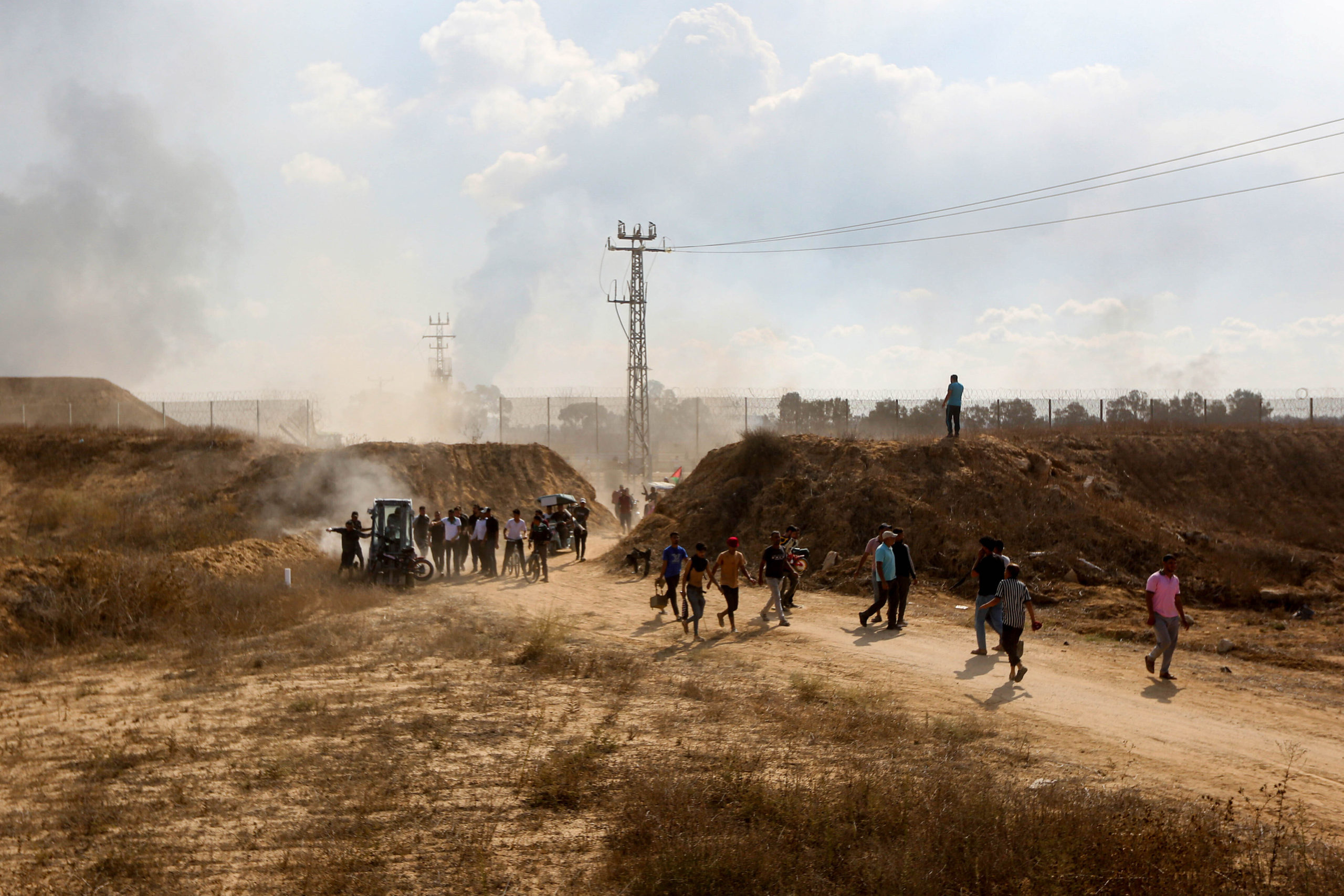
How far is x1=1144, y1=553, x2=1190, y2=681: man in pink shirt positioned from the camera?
11.2 metres

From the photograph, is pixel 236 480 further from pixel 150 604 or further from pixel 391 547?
pixel 150 604

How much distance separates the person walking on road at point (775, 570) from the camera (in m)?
15.3

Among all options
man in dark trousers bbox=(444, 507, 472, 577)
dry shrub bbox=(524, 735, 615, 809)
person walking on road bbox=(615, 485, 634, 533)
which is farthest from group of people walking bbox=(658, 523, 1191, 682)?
person walking on road bbox=(615, 485, 634, 533)

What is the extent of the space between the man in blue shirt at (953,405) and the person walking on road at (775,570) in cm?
950

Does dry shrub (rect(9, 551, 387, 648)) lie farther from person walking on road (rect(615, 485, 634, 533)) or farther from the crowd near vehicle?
person walking on road (rect(615, 485, 634, 533))

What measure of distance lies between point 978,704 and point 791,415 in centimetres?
3541

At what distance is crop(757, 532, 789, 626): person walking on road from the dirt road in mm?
331

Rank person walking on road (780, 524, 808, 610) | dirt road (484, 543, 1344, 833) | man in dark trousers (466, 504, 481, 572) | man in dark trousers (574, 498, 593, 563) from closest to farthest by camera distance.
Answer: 1. dirt road (484, 543, 1344, 833)
2. person walking on road (780, 524, 808, 610)
3. man in dark trousers (466, 504, 481, 572)
4. man in dark trousers (574, 498, 593, 563)

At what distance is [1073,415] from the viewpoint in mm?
34062

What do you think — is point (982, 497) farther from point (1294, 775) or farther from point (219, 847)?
point (219, 847)

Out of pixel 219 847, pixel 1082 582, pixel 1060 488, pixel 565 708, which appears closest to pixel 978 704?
pixel 565 708

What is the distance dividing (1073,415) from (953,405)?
13.6 meters

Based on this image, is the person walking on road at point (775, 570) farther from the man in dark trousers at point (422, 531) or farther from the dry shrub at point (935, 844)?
the man in dark trousers at point (422, 531)

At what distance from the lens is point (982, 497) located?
21.9 meters
